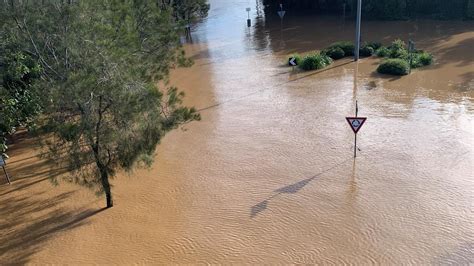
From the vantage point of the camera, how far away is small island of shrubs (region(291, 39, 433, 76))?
920 inches

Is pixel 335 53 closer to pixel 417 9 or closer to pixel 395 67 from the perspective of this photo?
pixel 395 67

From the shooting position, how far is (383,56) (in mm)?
26812

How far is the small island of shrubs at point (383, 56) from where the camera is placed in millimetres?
23359

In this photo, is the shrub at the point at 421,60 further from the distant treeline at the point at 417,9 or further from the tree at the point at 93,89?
the tree at the point at 93,89

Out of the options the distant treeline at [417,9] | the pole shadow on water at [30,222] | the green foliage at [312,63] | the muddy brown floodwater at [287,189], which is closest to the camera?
the muddy brown floodwater at [287,189]

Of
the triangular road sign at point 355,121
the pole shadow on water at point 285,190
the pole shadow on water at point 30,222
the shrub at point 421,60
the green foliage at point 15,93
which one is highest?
the green foliage at point 15,93

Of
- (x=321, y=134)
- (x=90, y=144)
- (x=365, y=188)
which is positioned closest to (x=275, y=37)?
(x=321, y=134)

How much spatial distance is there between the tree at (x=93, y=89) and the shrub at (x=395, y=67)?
14.6 metres

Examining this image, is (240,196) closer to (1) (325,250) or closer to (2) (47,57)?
(1) (325,250)

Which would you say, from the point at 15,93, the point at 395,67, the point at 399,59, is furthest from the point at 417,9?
the point at 15,93

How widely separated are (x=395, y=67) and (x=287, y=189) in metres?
13.2

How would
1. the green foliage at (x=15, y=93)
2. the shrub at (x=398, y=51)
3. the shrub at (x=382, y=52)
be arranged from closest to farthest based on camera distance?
the green foliage at (x=15, y=93)
the shrub at (x=398, y=51)
the shrub at (x=382, y=52)

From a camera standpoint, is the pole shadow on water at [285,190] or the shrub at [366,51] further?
the shrub at [366,51]

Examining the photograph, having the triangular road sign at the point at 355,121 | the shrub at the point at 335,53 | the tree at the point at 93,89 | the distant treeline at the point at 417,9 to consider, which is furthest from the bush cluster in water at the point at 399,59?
the tree at the point at 93,89
